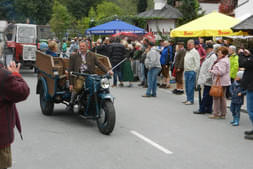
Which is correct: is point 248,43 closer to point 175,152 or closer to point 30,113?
point 30,113

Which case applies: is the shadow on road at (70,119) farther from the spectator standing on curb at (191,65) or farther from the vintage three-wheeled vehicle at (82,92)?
the spectator standing on curb at (191,65)

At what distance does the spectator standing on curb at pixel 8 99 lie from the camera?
3641 mm

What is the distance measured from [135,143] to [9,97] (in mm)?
3596

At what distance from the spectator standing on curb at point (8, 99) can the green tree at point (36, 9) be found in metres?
78.3

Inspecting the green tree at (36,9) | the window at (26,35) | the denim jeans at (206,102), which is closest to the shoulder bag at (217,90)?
the denim jeans at (206,102)

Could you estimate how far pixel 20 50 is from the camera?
1995 centimetres

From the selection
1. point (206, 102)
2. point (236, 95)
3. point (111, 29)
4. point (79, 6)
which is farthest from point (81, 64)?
point (79, 6)

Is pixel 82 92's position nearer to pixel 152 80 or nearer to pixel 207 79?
pixel 207 79

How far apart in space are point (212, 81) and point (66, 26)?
48666mm

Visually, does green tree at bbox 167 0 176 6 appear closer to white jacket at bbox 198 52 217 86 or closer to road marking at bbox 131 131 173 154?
white jacket at bbox 198 52 217 86

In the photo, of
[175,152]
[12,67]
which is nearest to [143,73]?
[175,152]

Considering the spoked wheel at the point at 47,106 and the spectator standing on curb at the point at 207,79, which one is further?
the spectator standing on curb at the point at 207,79

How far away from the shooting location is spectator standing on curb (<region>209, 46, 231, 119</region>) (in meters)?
9.26

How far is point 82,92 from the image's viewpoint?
838 centimetres
